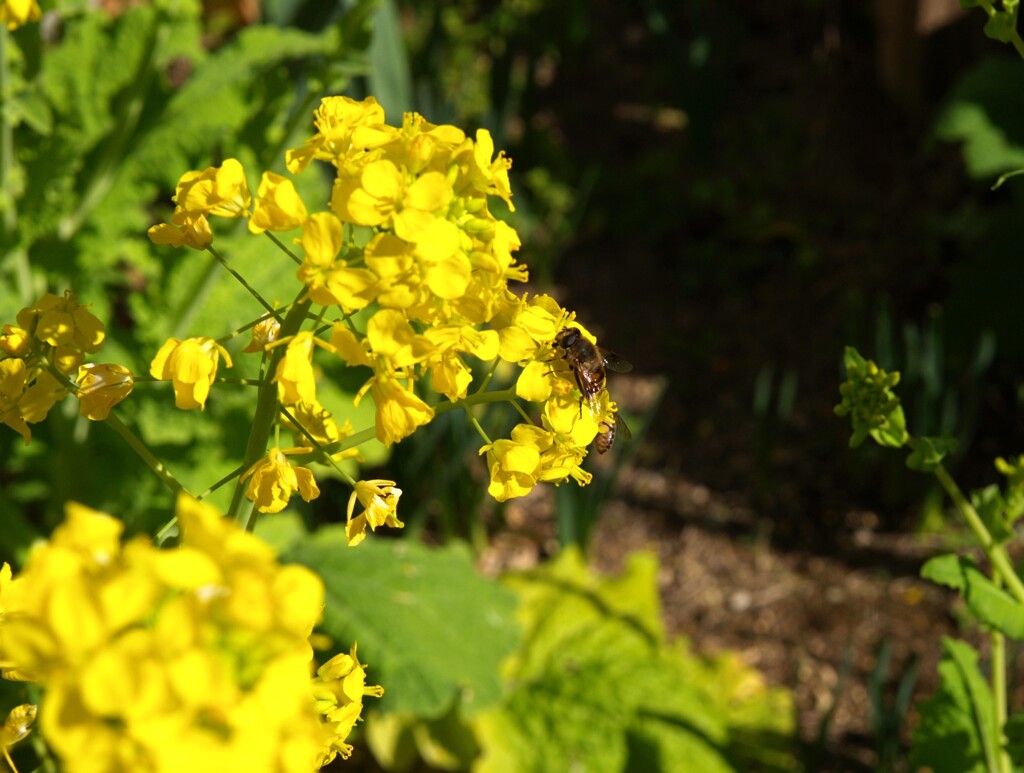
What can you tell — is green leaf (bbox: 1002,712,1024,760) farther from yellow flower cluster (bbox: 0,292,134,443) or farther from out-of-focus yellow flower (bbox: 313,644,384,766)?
yellow flower cluster (bbox: 0,292,134,443)

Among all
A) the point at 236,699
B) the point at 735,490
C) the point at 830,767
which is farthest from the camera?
the point at 735,490

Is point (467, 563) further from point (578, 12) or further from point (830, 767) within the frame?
point (578, 12)

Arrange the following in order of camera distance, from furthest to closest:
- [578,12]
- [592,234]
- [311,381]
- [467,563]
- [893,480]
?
[592,234] < [578,12] < [893,480] < [467,563] < [311,381]

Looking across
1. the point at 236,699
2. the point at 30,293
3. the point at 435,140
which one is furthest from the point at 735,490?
the point at 236,699

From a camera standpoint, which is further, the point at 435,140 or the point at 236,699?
the point at 435,140

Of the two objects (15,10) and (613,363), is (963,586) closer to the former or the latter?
(613,363)

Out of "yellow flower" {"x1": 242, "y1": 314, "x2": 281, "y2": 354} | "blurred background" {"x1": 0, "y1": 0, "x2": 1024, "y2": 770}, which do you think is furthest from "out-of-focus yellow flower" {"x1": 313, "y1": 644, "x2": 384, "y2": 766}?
"blurred background" {"x1": 0, "y1": 0, "x2": 1024, "y2": 770}

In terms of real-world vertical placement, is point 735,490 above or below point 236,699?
above
